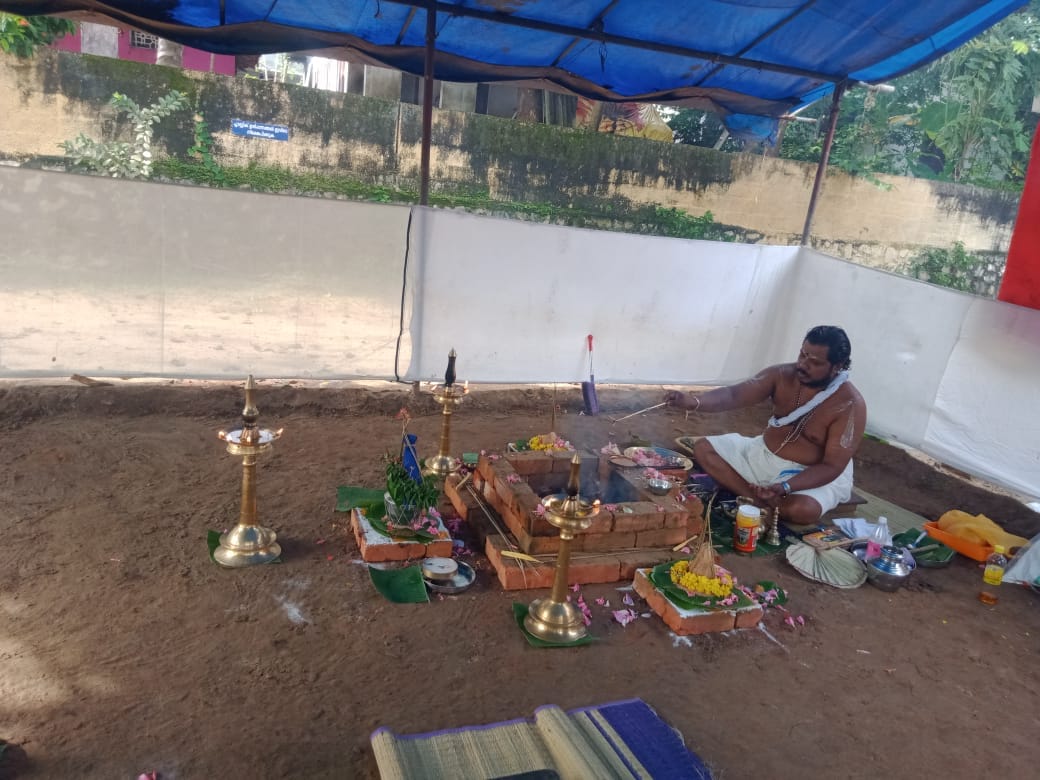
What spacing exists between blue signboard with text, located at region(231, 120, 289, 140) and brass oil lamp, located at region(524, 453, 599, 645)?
34.2 feet

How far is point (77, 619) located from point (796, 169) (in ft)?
44.9

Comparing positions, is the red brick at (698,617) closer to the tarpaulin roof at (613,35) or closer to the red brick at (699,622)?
the red brick at (699,622)

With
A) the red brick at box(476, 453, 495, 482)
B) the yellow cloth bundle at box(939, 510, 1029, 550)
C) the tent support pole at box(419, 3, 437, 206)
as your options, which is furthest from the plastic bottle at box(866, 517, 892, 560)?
the tent support pole at box(419, 3, 437, 206)

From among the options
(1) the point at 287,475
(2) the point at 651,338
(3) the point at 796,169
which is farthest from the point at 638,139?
(1) the point at 287,475

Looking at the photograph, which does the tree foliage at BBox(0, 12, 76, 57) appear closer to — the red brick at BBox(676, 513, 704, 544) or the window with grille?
the window with grille

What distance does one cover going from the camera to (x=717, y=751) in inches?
121

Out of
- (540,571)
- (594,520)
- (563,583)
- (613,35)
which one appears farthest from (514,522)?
(613,35)

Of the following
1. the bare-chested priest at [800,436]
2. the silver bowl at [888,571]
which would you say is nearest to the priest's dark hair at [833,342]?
the bare-chested priest at [800,436]

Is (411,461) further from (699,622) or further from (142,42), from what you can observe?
(142,42)

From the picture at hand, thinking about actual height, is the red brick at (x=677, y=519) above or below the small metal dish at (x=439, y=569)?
above

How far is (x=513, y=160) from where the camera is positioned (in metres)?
13.0

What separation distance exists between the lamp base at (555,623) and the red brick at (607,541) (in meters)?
0.66

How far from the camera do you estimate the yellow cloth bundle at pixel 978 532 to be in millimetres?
5316

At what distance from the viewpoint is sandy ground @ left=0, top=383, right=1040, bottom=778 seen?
9.46 ft
